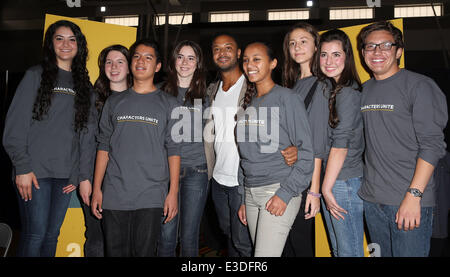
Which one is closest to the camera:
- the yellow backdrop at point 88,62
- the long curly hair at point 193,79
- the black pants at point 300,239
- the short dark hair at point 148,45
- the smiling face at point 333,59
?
the smiling face at point 333,59

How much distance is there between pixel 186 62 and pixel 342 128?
3.91ft

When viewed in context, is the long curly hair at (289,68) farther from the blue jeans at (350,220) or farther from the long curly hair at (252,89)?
the blue jeans at (350,220)

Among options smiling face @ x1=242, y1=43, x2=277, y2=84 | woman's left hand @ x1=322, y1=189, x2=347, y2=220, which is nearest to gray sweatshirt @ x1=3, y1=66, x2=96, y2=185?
smiling face @ x1=242, y1=43, x2=277, y2=84

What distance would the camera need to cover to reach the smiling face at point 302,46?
2045 millimetres

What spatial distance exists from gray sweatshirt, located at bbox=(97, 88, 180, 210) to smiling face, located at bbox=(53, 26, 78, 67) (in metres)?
0.50

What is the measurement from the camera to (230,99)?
2.22 metres

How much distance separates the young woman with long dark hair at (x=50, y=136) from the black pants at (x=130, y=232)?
429mm

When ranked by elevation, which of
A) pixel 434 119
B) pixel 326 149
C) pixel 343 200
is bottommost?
pixel 343 200

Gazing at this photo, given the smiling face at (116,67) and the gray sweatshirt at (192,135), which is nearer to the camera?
the gray sweatshirt at (192,135)

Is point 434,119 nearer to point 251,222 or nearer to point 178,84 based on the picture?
point 251,222

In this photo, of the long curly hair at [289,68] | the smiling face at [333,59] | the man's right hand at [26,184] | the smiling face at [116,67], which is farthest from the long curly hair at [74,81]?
the smiling face at [333,59]

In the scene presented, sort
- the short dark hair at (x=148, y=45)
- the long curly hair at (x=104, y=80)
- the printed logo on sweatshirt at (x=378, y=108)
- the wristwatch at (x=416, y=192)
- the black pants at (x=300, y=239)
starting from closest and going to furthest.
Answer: the wristwatch at (x=416, y=192) < the printed logo on sweatshirt at (x=378, y=108) < the short dark hair at (x=148, y=45) < the black pants at (x=300, y=239) < the long curly hair at (x=104, y=80)
